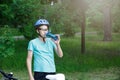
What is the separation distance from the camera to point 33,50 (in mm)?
6262

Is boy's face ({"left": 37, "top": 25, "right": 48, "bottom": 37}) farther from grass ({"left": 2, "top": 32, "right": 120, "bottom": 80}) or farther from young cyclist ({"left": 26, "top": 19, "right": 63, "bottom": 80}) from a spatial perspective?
grass ({"left": 2, "top": 32, "right": 120, "bottom": 80})

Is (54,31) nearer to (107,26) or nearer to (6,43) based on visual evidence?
(6,43)

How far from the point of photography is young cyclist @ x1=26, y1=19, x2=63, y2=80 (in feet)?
20.2

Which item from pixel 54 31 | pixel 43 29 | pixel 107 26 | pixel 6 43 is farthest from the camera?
pixel 107 26

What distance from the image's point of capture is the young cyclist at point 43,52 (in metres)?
6.16

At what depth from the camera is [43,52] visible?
622 cm

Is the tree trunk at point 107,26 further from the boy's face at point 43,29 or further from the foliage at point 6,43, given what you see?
the boy's face at point 43,29

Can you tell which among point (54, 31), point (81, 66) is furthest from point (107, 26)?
point (81, 66)

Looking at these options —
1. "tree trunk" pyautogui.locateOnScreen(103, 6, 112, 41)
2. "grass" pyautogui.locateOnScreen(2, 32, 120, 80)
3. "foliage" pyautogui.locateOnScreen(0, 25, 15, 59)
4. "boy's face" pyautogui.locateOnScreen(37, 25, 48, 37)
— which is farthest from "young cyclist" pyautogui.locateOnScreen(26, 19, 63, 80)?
"tree trunk" pyautogui.locateOnScreen(103, 6, 112, 41)

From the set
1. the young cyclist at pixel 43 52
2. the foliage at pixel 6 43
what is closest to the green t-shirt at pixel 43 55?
the young cyclist at pixel 43 52

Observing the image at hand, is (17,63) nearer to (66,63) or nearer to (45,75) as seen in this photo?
(66,63)

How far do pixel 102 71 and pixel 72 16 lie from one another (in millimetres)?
5350

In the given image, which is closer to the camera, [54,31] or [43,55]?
[43,55]

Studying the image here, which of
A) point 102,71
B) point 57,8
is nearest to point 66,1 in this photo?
point 57,8
